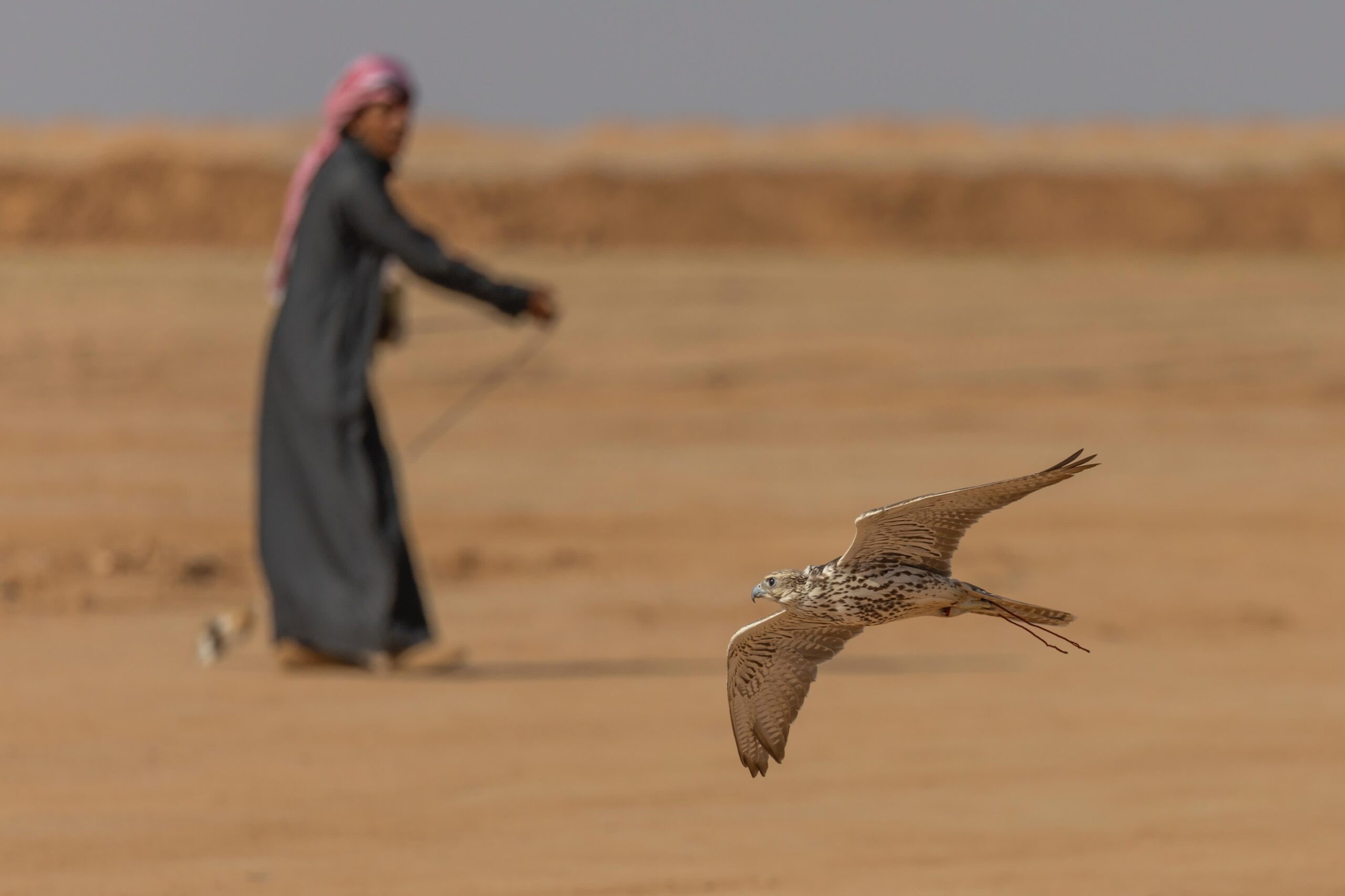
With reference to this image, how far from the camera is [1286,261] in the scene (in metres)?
25.6

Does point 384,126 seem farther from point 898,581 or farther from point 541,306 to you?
point 898,581

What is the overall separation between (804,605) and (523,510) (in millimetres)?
8307

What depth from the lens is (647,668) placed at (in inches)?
318

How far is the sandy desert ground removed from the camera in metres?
5.52

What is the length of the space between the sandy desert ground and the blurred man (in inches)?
9.8

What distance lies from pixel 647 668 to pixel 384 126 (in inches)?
82.7

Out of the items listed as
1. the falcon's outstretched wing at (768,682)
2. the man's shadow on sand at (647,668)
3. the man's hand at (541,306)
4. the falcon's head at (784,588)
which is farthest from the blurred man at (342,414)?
the falcon's head at (784,588)

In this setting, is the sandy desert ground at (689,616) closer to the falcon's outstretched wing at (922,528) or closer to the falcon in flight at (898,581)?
the falcon in flight at (898,581)

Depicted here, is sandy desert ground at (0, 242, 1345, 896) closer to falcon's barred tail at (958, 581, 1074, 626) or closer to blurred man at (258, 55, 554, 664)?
blurred man at (258, 55, 554, 664)

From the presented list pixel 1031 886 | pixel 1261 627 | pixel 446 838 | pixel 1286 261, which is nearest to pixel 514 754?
pixel 446 838

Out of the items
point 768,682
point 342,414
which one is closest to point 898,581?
point 768,682

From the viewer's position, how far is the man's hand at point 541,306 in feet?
23.8

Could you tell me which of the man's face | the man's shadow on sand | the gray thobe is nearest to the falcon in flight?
the gray thobe

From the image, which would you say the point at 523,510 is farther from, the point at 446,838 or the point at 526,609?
the point at 446,838
